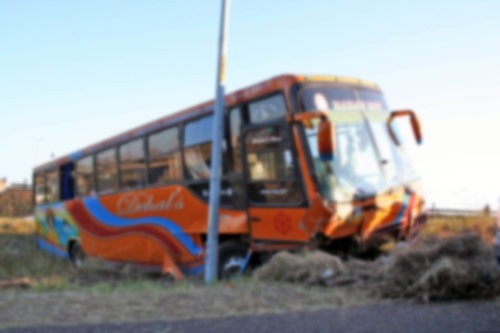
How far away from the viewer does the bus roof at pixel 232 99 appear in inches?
331

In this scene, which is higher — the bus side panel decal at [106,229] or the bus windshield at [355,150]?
the bus windshield at [355,150]

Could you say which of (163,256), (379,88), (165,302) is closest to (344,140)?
(379,88)

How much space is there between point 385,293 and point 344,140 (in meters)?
3.15

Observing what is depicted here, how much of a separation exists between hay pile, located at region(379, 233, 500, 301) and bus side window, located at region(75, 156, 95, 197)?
10.5 m

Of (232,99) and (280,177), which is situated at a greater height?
(232,99)

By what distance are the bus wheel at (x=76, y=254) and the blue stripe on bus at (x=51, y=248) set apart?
0.31 meters

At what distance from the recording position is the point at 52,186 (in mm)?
18359

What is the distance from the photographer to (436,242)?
238 inches

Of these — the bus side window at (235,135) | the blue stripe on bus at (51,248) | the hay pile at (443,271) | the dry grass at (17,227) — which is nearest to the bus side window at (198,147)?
the bus side window at (235,135)

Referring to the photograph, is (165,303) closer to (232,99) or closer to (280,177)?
(280,177)

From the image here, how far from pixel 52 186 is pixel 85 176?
368 centimetres

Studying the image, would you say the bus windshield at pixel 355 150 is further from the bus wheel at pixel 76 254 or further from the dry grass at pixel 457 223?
the bus wheel at pixel 76 254

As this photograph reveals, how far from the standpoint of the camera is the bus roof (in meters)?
8.41

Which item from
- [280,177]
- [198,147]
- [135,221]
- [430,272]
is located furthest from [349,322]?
[135,221]
